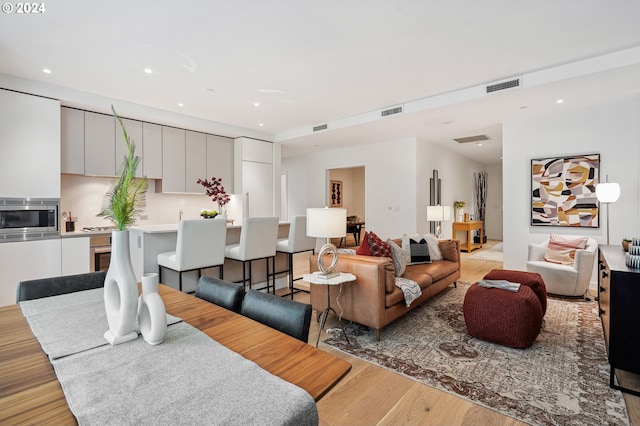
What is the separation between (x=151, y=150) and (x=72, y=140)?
99cm

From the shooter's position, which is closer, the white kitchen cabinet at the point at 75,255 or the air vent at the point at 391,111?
the white kitchen cabinet at the point at 75,255

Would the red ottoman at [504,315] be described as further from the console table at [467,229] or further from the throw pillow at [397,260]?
the console table at [467,229]

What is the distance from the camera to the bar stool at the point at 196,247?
2.95 meters

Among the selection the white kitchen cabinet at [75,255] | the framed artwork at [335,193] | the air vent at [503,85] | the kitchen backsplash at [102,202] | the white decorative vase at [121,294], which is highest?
the air vent at [503,85]

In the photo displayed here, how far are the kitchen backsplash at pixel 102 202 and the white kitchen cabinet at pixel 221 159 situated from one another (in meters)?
0.35

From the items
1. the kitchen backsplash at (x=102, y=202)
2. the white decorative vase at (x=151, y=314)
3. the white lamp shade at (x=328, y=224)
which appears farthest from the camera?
the kitchen backsplash at (x=102, y=202)

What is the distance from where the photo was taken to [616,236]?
13.8 feet

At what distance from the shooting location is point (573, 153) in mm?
4488

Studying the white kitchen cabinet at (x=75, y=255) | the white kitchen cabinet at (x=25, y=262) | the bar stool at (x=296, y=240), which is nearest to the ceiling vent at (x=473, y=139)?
the bar stool at (x=296, y=240)

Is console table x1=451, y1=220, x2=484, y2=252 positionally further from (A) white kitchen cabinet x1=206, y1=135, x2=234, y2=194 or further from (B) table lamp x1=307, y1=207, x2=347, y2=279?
(B) table lamp x1=307, y1=207, x2=347, y2=279

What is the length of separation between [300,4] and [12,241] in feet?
12.9

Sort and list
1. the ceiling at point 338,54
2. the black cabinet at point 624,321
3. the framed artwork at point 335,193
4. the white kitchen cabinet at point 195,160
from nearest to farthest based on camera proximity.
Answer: the black cabinet at point 624,321, the ceiling at point 338,54, the white kitchen cabinet at point 195,160, the framed artwork at point 335,193

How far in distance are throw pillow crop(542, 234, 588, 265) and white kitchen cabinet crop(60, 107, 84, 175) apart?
6455 mm

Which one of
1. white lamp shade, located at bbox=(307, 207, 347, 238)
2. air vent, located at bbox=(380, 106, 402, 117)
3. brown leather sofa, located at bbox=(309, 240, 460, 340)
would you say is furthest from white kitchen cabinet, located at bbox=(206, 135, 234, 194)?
white lamp shade, located at bbox=(307, 207, 347, 238)
